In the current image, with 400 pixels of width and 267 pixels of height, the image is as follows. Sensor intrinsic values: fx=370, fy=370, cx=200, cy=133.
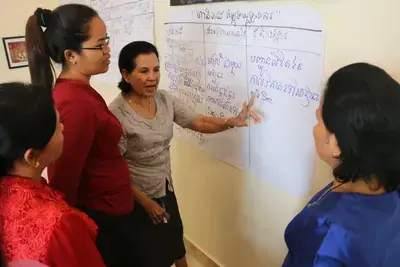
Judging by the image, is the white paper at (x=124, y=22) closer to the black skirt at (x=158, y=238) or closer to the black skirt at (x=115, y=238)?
the black skirt at (x=158, y=238)

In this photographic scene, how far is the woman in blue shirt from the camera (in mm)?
765

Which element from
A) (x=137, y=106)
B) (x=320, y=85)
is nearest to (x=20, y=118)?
(x=137, y=106)

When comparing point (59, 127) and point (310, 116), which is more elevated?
point (59, 127)

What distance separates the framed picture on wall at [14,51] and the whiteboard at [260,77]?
181cm

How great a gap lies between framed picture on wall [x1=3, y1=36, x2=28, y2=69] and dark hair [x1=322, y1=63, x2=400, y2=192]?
3.05m

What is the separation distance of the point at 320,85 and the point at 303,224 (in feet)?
2.02

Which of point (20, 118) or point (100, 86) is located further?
point (100, 86)

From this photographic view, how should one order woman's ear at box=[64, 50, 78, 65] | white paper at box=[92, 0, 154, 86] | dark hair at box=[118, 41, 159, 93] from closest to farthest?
woman's ear at box=[64, 50, 78, 65] → dark hair at box=[118, 41, 159, 93] → white paper at box=[92, 0, 154, 86]

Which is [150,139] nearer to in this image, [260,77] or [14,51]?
[260,77]

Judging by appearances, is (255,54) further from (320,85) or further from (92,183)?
(92,183)

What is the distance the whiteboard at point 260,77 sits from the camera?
1.36 m

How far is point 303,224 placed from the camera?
0.87 metres

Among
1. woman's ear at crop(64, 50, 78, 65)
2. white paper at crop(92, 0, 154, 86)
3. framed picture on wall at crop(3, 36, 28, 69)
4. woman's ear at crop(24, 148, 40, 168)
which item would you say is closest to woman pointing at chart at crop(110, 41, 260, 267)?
woman's ear at crop(64, 50, 78, 65)

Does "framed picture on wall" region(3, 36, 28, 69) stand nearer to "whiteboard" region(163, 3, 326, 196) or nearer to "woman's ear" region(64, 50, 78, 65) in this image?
"whiteboard" region(163, 3, 326, 196)
